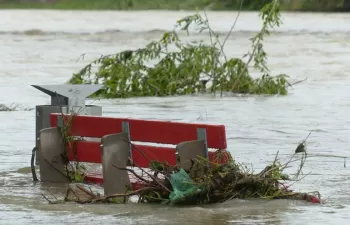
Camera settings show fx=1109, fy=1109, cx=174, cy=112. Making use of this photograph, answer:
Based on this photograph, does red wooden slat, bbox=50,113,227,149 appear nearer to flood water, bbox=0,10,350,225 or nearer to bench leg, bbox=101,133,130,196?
bench leg, bbox=101,133,130,196

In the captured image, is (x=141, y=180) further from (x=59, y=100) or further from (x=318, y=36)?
(x=318, y=36)

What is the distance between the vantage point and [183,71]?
20.7 meters

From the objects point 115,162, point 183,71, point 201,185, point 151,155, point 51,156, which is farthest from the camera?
point 183,71

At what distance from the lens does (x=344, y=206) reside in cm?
940

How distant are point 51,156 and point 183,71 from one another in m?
10.3

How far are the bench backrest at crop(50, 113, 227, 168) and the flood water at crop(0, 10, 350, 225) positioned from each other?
524 mm

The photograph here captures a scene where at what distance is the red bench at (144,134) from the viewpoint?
9.23 meters

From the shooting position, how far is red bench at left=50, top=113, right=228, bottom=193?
9234 mm

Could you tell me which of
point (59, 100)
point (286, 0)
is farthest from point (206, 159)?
point (286, 0)

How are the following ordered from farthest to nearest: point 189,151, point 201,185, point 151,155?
1. point 151,155
2. point 189,151
3. point 201,185

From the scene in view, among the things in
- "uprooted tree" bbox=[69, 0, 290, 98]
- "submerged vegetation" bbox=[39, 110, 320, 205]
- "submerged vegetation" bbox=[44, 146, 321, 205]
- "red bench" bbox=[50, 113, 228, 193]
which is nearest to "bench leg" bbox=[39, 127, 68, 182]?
"red bench" bbox=[50, 113, 228, 193]

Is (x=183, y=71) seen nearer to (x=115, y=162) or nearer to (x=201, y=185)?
(x=115, y=162)

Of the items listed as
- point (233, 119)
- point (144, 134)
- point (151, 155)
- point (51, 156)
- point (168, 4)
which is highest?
point (168, 4)

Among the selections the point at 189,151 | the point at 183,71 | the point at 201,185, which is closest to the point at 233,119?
the point at 183,71
